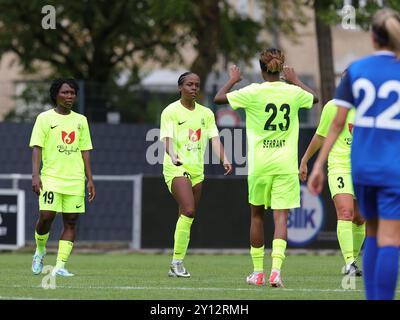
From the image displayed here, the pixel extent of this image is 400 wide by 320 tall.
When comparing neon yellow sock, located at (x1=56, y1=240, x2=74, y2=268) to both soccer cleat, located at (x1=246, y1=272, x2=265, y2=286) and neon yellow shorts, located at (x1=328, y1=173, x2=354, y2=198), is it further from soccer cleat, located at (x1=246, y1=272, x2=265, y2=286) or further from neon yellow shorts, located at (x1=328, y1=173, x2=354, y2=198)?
neon yellow shorts, located at (x1=328, y1=173, x2=354, y2=198)

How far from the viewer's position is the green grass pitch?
1116 cm

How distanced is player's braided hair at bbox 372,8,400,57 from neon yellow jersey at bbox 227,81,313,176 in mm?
3668

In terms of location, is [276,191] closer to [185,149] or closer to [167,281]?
[167,281]

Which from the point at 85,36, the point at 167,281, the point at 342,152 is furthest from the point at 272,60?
the point at 85,36

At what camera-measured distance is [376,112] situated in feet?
28.4

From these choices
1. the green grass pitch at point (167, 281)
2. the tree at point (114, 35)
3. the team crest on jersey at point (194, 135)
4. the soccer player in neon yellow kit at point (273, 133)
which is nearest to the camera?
the green grass pitch at point (167, 281)

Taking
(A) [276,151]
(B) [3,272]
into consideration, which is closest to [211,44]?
(B) [3,272]

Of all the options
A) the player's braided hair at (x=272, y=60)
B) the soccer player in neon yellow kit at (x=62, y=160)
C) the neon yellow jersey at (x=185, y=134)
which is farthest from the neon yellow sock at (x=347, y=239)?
Result: the soccer player in neon yellow kit at (x=62, y=160)

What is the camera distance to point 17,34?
3228 centimetres

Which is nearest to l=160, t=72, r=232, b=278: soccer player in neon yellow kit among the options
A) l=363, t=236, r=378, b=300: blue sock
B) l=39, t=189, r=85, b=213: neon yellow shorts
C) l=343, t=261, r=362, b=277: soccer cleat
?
l=39, t=189, r=85, b=213: neon yellow shorts

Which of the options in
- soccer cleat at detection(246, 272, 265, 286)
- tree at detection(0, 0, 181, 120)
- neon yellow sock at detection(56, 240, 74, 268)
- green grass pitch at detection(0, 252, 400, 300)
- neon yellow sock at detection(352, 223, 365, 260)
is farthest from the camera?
tree at detection(0, 0, 181, 120)

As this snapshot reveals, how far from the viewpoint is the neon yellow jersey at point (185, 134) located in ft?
46.5

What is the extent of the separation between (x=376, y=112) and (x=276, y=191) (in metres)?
3.76

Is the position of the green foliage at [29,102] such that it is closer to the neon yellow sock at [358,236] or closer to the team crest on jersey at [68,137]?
the team crest on jersey at [68,137]
